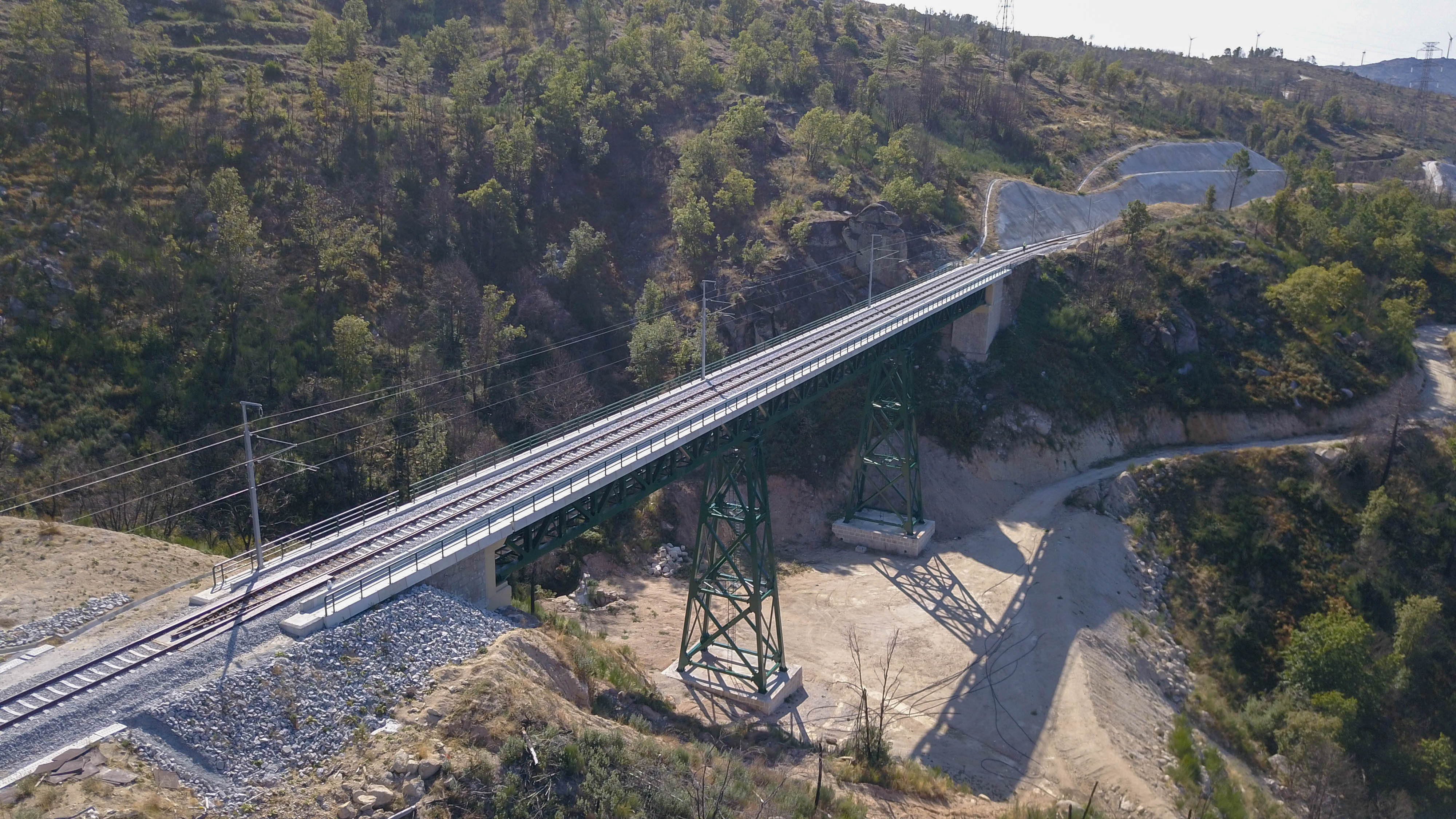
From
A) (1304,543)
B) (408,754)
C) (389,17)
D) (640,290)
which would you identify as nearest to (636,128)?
(640,290)

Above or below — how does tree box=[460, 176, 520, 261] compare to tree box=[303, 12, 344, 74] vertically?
below

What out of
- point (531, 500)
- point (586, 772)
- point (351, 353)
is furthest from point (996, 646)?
point (351, 353)

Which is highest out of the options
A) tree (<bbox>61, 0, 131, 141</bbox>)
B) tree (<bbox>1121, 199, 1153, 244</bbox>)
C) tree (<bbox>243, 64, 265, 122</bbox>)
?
tree (<bbox>61, 0, 131, 141</bbox>)

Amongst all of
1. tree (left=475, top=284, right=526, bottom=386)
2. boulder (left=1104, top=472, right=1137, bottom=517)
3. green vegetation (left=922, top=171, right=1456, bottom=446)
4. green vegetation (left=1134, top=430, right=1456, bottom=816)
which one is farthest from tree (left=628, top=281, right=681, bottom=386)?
green vegetation (left=1134, top=430, right=1456, bottom=816)

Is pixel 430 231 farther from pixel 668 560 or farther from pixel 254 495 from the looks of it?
pixel 254 495

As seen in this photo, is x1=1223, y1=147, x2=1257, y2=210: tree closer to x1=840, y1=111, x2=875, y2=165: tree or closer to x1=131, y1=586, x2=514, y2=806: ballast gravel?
x1=840, y1=111, x2=875, y2=165: tree

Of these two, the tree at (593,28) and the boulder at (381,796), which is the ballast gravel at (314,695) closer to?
the boulder at (381,796)

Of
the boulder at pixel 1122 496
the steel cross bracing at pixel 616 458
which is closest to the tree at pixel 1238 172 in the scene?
the boulder at pixel 1122 496
